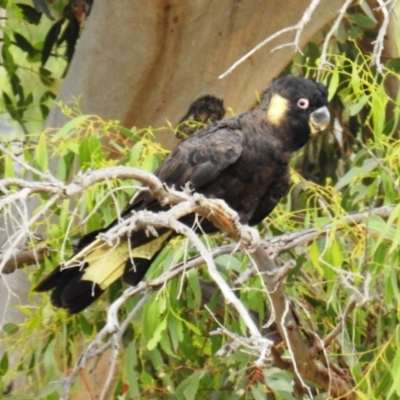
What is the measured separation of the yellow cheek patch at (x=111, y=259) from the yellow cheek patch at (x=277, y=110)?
1.15ft

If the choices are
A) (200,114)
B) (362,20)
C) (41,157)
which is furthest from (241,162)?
(362,20)

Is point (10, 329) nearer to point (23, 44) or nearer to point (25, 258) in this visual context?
point (25, 258)

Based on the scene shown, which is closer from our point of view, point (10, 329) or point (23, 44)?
point (10, 329)

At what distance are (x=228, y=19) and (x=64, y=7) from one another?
718 millimetres

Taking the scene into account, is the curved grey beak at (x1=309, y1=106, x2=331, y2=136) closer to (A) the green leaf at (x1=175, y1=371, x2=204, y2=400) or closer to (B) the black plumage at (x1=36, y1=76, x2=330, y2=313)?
(B) the black plumage at (x1=36, y1=76, x2=330, y2=313)

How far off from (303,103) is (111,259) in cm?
55

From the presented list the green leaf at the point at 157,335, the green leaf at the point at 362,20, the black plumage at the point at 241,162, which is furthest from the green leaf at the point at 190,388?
the green leaf at the point at 362,20

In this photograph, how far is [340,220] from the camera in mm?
1615

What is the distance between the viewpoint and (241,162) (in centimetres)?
202

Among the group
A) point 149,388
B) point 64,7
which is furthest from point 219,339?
point 64,7

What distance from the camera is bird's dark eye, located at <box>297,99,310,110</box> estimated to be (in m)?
2.03

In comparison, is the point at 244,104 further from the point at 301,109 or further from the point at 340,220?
the point at 340,220

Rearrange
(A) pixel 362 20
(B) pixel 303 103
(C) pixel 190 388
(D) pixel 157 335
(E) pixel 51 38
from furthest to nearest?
(E) pixel 51 38, (A) pixel 362 20, (B) pixel 303 103, (C) pixel 190 388, (D) pixel 157 335

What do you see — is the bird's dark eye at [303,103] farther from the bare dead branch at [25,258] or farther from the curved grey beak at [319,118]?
the bare dead branch at [25,258]
